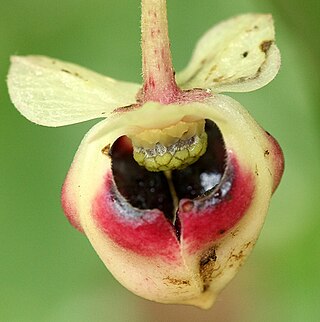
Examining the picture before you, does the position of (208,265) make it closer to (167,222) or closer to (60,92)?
(167,222)

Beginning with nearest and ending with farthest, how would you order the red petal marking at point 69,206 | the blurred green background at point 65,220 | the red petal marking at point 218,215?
1. the red petal marking at point 218,215
2. the red petal marking at point 69,206
3. the blurred green background at point 65,220

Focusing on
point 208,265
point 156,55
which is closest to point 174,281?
point 208,265

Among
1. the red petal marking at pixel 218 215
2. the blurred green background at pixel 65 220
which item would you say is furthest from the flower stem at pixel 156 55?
the blurred green background at pixel 65 220

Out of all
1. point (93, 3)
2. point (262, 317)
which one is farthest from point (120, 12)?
point (262, 317)

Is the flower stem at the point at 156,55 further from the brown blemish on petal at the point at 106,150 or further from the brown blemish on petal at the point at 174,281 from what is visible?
the brown blemish on petal at the point at 174,281

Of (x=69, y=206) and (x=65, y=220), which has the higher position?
(x=65, y=220)

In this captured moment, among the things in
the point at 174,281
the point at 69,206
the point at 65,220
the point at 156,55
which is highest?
the point at 65,220
